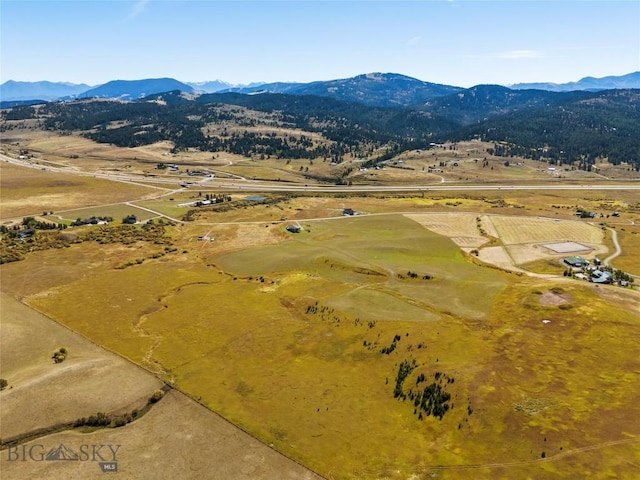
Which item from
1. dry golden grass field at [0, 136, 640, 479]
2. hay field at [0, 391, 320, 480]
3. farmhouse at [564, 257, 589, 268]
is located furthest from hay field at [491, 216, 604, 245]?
hay field at [0, 391, 320, 480]

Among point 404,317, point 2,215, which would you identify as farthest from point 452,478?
point 2,215

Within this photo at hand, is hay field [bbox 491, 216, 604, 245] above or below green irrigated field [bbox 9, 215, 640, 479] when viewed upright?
above

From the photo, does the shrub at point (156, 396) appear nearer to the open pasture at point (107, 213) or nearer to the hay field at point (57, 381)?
the hay field at point (57, 381)

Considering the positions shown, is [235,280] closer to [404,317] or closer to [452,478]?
[404,317]

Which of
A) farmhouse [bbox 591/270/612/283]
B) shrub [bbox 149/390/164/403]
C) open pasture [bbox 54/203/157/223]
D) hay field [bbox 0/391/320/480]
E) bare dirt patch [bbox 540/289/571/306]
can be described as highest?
farmhouse [bbox 591/270/612/283]

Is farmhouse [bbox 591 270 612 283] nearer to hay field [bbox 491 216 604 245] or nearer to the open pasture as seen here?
hay field [bbox 491 216 604 245]

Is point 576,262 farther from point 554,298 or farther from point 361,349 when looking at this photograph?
point 361,349

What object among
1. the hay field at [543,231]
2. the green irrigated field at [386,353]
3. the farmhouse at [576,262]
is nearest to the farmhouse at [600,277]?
the farmhouse at [576,262]
